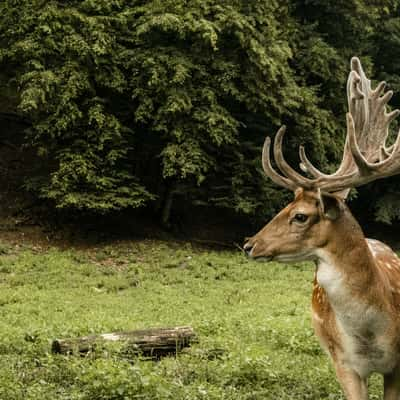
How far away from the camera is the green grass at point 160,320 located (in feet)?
19.3

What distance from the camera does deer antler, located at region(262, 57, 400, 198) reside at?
200 inches

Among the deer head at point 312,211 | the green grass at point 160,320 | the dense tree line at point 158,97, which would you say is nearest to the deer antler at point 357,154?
the deer head at point 312,211

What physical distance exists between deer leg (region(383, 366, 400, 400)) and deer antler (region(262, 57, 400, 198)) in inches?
47.8

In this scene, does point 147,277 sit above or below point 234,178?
below

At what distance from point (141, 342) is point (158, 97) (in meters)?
10.6

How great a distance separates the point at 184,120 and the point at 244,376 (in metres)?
11.6

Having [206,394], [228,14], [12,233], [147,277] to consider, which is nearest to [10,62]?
[12,233]

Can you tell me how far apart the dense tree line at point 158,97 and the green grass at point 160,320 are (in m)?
1.79

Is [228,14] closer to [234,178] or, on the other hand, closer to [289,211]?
[234,178]

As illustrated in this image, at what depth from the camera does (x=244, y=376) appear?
6.30 m

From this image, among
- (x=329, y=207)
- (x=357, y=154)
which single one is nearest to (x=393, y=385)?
(x=329, y=207)

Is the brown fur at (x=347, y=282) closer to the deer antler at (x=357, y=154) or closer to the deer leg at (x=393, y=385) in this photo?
the deer leg at (x=393, y=385)

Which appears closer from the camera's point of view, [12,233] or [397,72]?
[12,233]

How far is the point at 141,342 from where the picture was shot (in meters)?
7.31
